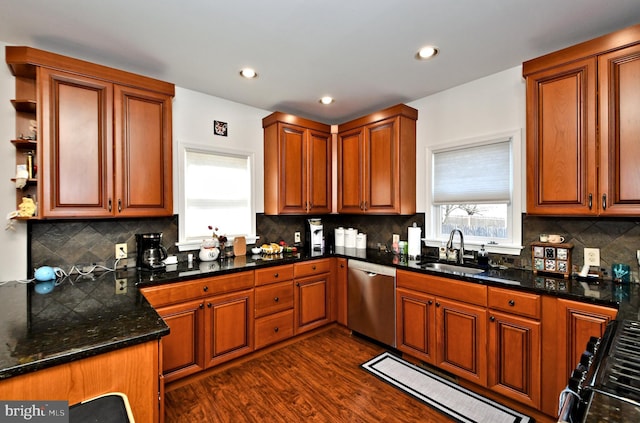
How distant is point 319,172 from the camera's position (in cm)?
357

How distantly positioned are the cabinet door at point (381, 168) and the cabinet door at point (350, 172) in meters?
0.08

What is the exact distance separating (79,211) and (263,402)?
6.28 ft

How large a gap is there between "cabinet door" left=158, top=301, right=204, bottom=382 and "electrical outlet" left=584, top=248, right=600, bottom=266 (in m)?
2.92

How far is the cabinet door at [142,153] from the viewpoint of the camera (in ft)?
7.22

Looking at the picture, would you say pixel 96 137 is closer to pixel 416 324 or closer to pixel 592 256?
pixel 416 324

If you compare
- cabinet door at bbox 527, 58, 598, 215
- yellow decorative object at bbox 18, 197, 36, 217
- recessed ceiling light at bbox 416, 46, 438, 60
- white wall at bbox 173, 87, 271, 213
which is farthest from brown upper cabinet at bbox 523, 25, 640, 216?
yellow decorative object at bbox 18, 197, 36, 217

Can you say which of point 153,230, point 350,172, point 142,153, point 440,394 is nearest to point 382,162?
point 350,172

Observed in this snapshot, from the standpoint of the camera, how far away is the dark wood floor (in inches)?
77.0

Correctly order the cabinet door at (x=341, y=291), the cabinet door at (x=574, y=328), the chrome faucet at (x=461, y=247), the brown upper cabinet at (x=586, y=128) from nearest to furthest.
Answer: the cabinet door at (x=574, y=328)
the brown upper cabinet at (x=586, y=128)
the chrome faucet at (x=461, y=247)
the cabinet door at (x=341, y=291)

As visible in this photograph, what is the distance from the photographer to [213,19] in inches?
71.0

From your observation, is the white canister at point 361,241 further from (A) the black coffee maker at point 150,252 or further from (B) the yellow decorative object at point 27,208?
(B) the yellow decorative object at point 27,208

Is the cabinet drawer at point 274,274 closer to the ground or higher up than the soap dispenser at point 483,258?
closer to the ground

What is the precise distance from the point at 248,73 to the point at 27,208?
190cm

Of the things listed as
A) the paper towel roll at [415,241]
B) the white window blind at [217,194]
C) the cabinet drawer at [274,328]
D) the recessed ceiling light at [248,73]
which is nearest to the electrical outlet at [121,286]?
the white window blind at [217,194]
